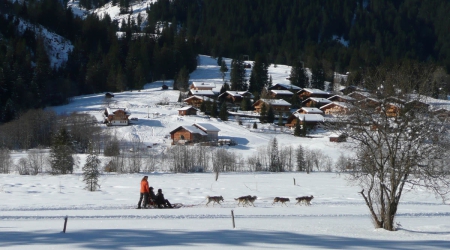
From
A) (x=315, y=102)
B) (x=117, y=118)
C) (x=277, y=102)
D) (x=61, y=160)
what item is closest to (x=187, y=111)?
(x=117, y=118)

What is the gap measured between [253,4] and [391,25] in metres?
45.7

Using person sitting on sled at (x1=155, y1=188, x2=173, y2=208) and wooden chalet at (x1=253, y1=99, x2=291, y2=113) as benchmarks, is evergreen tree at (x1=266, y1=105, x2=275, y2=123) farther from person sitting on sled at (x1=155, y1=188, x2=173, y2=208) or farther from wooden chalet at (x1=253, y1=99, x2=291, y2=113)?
person sitting on sled at (x1=155, y1=188, x2=173, y2=208)

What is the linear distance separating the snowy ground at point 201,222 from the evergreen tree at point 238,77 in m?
60.7

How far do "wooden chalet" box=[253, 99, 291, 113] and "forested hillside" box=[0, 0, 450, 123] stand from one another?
54.8ft

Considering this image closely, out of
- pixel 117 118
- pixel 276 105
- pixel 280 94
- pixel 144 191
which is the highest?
pixel 280 94

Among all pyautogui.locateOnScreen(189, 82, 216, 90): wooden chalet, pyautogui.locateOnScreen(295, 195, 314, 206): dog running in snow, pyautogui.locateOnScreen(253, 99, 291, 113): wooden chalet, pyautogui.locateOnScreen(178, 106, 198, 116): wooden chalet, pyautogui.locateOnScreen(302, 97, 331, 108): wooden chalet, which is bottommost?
pyautogui.locateOnScreen(295, 195, 314, 206): dog running in snow

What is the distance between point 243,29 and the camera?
511 ft

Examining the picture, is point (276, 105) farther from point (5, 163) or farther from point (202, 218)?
point (202, 218)

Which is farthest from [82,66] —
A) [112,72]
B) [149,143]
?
[149,143]

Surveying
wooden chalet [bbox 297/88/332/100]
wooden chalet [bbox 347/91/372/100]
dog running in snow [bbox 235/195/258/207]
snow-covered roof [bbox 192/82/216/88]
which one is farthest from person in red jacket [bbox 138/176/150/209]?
wooden chalet [bbox 297/88/332/100]

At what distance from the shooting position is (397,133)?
1432cm

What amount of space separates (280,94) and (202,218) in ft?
224

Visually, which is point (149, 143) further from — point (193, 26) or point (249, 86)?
point (193, 26)

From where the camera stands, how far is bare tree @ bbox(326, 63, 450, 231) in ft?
46.0
